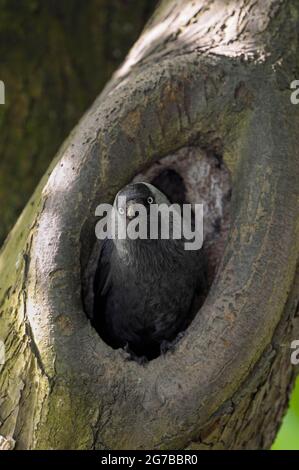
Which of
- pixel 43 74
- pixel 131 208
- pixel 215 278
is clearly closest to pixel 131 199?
pixel 131 208

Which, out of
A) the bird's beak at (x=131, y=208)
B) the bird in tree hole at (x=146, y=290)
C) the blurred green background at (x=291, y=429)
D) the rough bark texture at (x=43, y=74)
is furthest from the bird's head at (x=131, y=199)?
the blurred green background at (x=291, y=429)

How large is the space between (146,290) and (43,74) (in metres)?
1.42

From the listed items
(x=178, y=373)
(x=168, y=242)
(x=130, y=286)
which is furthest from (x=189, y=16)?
(x=178, y=373)

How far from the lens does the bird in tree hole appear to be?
3096 mm

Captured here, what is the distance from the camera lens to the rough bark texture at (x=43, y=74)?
3.85 metres

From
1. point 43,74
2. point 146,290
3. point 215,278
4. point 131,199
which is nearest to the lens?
point 215,278

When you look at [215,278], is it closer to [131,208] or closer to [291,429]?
[131,208]

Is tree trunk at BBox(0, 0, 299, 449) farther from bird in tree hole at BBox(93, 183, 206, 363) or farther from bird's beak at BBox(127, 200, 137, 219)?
bird in tree hole at BBox(93, 183, 206, 363)

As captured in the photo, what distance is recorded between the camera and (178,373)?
2496 mm

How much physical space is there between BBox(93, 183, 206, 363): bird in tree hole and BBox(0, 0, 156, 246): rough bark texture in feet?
2.89

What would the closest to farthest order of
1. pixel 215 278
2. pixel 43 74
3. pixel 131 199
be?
pixel 215 278
pixel 131 199
pixel 43 74

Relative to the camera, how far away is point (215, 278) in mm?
2658

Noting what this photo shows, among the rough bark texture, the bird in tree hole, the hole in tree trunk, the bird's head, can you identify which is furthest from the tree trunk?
the rough bark texture

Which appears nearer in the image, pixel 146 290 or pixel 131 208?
pixel 131 208
